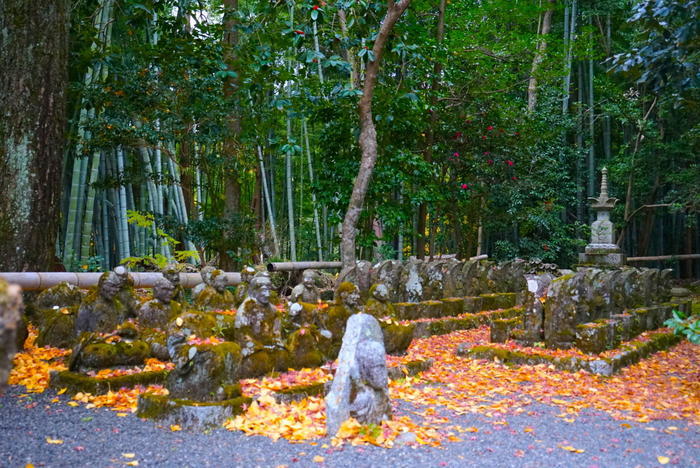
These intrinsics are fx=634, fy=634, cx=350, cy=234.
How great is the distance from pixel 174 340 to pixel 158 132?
4.68 m

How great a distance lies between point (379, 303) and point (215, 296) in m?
1.69

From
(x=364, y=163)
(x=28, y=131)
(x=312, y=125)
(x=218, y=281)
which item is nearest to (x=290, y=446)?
(x=218, y=281)

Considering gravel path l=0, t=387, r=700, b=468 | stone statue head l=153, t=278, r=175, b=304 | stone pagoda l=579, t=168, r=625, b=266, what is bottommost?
gravel path l=0, t=387, r=700, b=468

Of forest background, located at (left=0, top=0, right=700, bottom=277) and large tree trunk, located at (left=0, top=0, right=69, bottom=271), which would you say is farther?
forest background, located at (left=0, top=0, right=700, bottom=277)

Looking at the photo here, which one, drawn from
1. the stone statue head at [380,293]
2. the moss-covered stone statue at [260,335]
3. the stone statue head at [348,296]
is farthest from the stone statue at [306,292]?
the moss-covered stone statue at [260,335]

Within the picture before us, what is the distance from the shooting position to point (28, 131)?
655 centimetres

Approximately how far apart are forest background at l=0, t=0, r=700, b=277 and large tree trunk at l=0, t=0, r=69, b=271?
0.6 inches

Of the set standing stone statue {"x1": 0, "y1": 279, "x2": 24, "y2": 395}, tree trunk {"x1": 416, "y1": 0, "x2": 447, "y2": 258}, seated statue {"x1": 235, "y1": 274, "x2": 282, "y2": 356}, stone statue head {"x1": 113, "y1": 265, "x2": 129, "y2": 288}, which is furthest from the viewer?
tree trunk {"x1": 416, "y1": 0, "x2": 447, "y2": 258}

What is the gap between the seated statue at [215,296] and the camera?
6465 mm

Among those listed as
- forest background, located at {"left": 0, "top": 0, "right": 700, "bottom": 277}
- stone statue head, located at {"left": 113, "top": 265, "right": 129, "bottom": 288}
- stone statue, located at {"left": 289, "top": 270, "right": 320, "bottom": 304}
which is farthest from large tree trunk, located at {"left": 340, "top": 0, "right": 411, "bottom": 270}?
stone statue head, located at {"left": 113, "top": 265, "right": 129, "bottom": 288}

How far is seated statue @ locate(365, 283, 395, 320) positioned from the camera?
6410 millimetres

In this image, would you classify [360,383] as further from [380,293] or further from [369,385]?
[380,293]

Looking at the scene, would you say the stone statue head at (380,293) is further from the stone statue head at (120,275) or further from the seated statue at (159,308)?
the stone statue head at (120,275)

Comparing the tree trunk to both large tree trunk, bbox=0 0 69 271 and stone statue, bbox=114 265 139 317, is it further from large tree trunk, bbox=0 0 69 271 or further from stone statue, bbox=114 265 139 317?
stone statue, bbox=114 265 139 317
